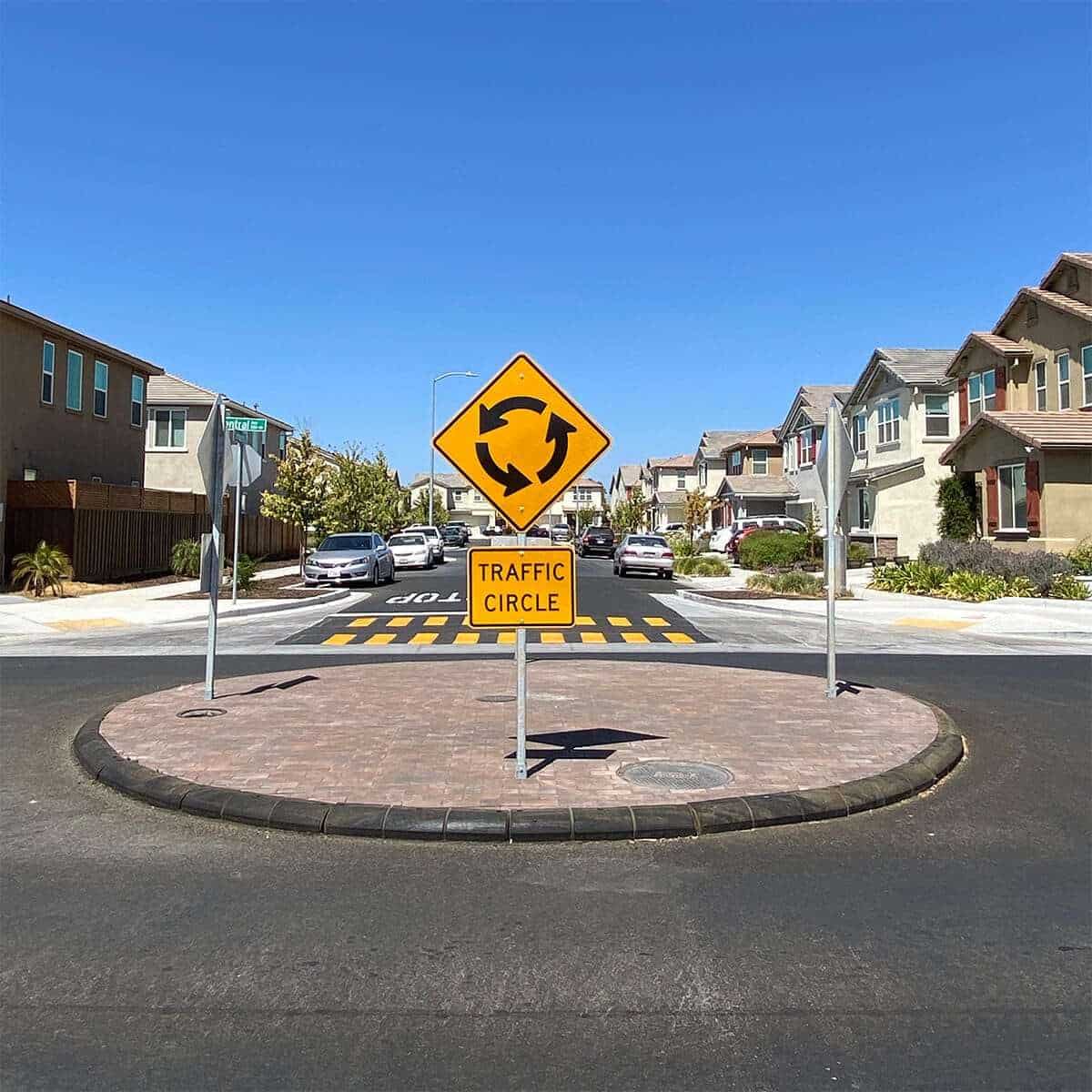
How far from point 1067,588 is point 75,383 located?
25.7 metres

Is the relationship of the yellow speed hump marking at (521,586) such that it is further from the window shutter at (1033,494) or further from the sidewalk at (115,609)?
the window shutter at (1033,494)

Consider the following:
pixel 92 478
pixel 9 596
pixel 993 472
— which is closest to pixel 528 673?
pixel 9 596

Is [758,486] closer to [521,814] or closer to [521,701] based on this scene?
[521,701]

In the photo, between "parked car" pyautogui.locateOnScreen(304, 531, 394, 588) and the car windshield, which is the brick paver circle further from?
the car windshield

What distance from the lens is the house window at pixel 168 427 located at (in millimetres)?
40406

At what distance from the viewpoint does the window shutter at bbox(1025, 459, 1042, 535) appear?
28.3 metres

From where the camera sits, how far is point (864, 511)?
43.2 metres

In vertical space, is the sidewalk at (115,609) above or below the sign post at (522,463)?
below

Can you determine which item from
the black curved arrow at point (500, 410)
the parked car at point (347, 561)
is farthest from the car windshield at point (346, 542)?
the black curved arrow at point (500, 410)

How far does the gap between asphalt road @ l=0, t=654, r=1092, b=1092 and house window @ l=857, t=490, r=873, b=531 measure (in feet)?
120

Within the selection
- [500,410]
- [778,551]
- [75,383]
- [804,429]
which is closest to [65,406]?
[75,383]

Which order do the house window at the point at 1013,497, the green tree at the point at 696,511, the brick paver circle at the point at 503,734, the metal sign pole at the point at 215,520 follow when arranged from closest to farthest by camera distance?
the brick paver circle at the point at 503,734, the metal sign pole at the point at 215,520, the house window at the point at 1013,497, the green tree at the point at 696,511

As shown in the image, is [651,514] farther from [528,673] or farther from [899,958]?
[899,958]

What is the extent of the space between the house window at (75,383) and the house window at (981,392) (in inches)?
1098
